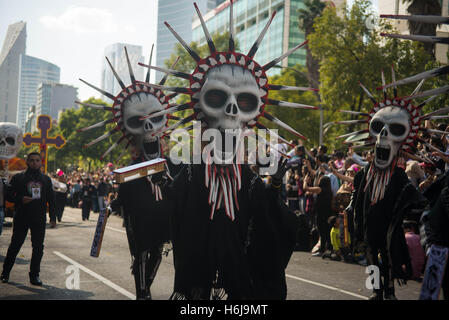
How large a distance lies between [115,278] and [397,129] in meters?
4.62

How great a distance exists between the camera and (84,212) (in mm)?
19656

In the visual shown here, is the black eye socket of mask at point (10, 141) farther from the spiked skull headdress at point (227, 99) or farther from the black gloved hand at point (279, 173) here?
the black gloved hand at point (279, 173)

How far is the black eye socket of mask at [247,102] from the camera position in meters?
4.63

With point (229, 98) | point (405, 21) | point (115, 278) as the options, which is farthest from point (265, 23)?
point (229, 98)

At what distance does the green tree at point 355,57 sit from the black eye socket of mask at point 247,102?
60.8ft

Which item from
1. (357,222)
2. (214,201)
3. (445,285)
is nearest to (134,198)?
(214,201)

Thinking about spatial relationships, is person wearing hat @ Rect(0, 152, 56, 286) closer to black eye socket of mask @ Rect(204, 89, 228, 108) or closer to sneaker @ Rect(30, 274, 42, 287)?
sneaker @ Rect(30, 274, 42, 287)

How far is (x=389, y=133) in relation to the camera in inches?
267

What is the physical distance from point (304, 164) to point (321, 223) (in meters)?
1.63

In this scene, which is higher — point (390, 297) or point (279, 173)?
point (279, 173)

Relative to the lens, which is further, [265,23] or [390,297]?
[265,23]

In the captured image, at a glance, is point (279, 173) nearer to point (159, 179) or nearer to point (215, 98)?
point (215, 98)

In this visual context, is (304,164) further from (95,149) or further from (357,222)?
(95,149)

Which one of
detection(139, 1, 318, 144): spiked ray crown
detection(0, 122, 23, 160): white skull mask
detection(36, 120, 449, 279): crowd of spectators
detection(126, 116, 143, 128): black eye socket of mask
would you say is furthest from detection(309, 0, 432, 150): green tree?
detection(139, 1, 318, 144): spiked ray crown
